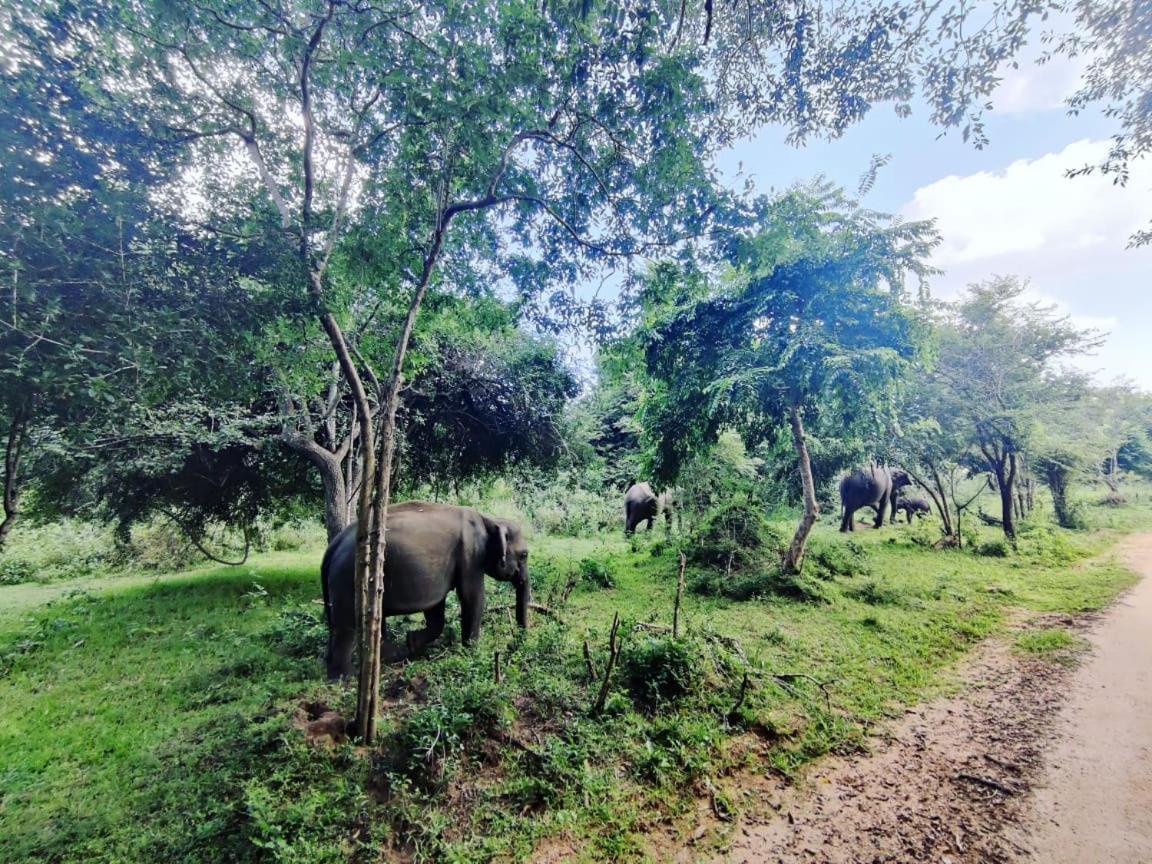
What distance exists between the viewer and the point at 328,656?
4523mm

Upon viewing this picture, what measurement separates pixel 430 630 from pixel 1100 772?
600cm

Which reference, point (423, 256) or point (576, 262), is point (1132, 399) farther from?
point (423, 256)

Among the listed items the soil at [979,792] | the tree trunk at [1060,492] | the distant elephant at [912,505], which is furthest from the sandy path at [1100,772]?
the tree trunk at [1060,492]

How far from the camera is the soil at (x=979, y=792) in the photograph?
9.41 ft

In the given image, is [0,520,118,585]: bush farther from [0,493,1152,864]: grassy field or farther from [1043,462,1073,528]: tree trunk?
[1043,462,1073,528]: tree trunk

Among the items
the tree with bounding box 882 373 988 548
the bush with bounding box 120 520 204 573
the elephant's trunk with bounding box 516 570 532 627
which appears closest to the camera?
the elephant's trunk with bounding box 516 570 532 627

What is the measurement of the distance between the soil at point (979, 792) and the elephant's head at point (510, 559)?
3115 mm

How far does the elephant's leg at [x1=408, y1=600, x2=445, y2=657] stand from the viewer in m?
5.43

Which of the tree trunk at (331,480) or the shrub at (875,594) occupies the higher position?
the tree trunk at (331,480)

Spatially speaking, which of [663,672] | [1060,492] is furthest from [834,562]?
A: [1060,492]

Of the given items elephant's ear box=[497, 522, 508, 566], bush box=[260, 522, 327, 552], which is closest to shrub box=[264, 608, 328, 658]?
elephant's ear box=[497, 522, 508, 566]

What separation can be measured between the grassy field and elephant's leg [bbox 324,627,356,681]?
0.23m

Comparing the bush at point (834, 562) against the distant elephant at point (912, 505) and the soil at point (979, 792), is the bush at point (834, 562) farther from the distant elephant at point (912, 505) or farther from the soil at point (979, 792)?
the distant elephant at point (912, 505)

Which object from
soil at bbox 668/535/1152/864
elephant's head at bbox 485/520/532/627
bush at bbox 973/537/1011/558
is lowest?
soil at bbox 668/535/1152/864
